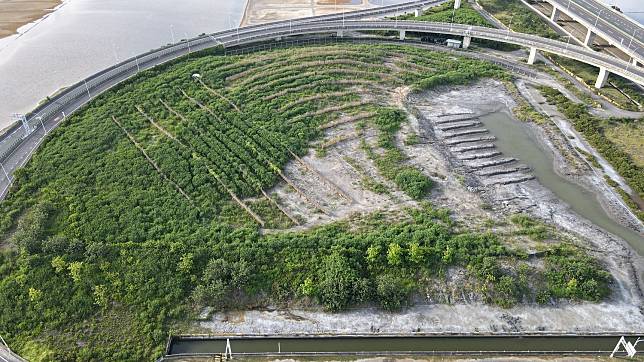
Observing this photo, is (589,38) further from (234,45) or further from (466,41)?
(234,45)

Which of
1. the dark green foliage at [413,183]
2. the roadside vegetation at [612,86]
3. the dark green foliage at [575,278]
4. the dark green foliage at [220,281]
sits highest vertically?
the roadside vegetation at [612,86]

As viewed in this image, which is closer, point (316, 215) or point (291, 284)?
point (291, 284)

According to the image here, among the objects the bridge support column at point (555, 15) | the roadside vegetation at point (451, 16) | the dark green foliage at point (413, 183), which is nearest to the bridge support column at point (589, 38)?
the bridge support column at point (555, 15)

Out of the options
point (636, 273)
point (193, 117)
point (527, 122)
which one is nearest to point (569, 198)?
point (636, 273)

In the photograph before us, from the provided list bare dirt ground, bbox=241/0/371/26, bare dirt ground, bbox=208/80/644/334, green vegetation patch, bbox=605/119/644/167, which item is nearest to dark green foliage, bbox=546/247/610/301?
bare dirt ground, bbox=208/80/644/334

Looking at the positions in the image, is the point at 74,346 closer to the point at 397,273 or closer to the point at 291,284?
the point at 291,284

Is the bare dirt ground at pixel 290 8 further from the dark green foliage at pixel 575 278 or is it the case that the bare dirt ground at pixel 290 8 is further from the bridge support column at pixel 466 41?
the dark green foliage at pixel 575 278
